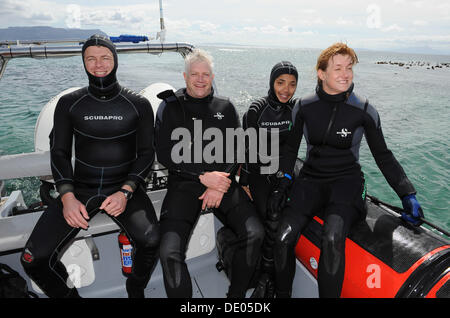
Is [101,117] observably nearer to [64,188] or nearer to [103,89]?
[103,89]

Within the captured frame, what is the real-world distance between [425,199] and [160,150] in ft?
21.9

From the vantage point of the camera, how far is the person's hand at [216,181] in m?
2.08

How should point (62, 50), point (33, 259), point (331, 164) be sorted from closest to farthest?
1. point (33, 259)
2. point (331, 164)
3. point (62, 50)

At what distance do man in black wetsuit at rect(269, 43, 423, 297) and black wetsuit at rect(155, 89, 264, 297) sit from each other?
0.21m

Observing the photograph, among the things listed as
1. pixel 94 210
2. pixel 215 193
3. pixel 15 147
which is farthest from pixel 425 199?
pixel 15 147

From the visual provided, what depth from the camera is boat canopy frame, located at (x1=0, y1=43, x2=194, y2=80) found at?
2.26 meters

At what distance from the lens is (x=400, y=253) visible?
1.58m

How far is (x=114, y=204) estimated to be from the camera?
6.23 feet

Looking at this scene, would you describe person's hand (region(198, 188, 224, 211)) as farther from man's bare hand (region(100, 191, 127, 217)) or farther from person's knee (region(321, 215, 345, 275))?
person's knee (region(321, 215, 345, 275))

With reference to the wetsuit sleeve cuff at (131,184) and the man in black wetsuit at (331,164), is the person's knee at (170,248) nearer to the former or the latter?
the wetsuit sleeve cuff at (131,184)

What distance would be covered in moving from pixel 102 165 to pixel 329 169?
5.15 ft

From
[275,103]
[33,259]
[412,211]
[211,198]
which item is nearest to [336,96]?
[275,103]

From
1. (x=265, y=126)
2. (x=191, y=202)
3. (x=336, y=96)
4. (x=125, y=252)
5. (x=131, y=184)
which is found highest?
(x=336, y=96)
